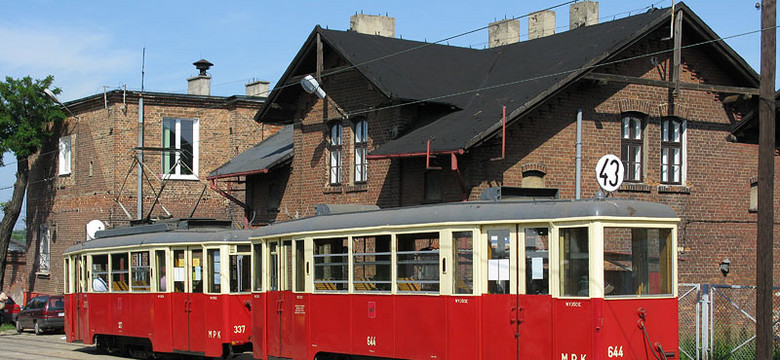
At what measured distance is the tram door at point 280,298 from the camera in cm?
1639

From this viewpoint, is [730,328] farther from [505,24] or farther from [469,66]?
[505,24]

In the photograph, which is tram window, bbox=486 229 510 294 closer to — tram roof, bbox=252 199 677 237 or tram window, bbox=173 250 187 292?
tram roof, bbox=252 199 677 237

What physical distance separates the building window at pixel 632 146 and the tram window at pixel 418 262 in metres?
9.64

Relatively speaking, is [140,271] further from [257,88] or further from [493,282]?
[257,88]

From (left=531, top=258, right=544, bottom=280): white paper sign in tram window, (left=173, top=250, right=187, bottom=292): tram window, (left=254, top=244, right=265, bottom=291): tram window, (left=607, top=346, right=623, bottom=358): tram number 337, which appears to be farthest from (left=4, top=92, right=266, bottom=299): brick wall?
(left=607, top=346, right=623, bottom=358): tram number 337

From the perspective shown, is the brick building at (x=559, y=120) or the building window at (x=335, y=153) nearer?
the brick building at (x=559, y=120)

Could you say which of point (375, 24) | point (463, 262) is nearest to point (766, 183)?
point (463, 262)

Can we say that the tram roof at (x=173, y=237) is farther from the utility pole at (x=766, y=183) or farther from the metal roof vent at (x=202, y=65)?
the metal roof vent at (x=202, y=65)

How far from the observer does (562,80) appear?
811 inches

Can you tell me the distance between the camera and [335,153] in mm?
25953

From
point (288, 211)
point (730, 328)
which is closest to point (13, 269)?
point (288, 211)

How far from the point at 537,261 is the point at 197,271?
8.84 meters

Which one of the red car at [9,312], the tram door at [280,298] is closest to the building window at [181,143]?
the red car at [9,312]

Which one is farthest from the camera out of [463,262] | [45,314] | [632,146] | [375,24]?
[375,24]
